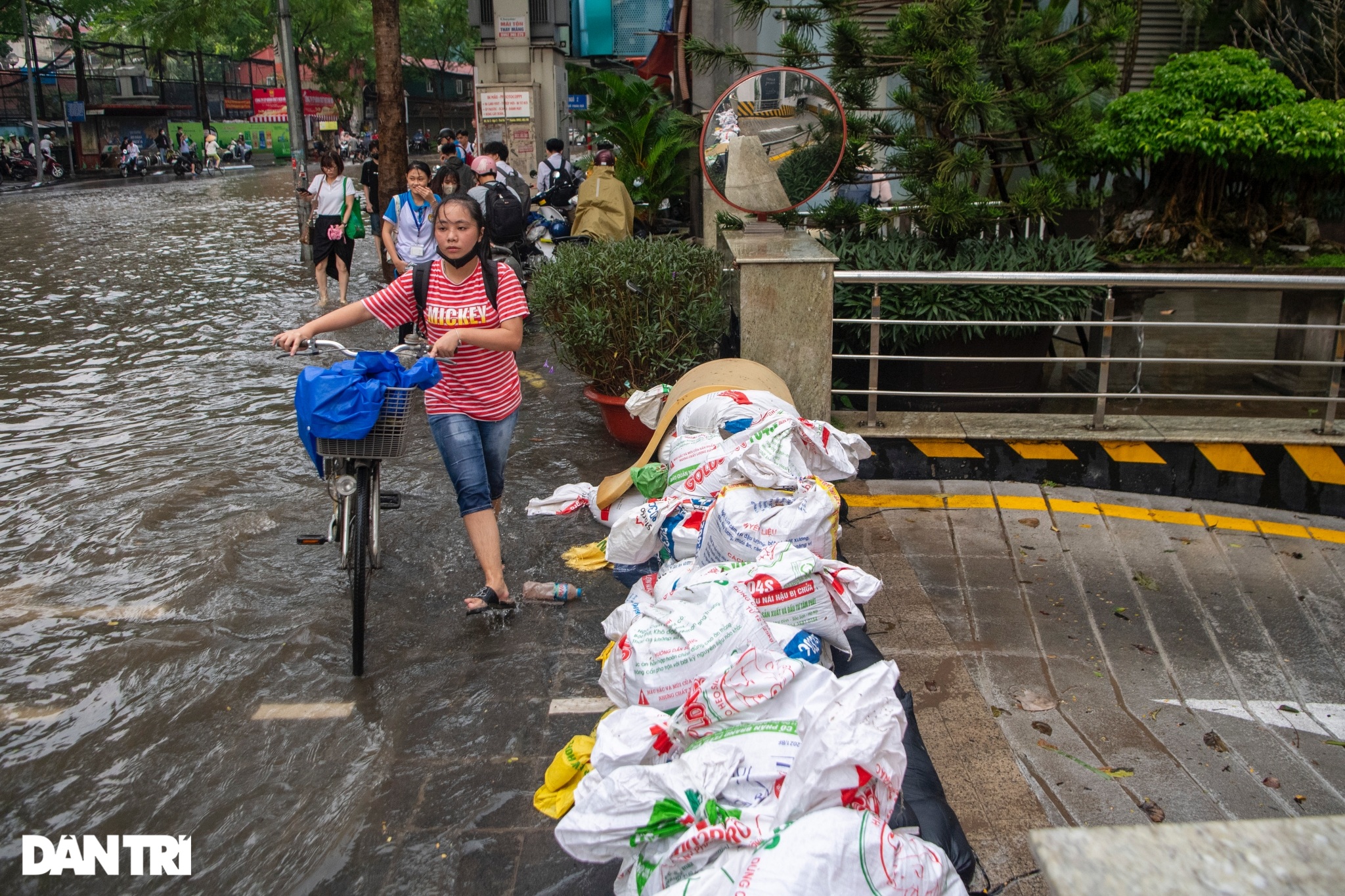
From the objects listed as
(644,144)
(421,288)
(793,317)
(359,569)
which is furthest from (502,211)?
(359,569)

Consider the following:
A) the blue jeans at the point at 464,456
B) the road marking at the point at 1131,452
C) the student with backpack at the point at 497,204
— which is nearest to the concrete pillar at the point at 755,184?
the road marking at the point at 1131,452

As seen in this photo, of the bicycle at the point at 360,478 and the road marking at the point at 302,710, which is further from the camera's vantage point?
the bicycle at the point at 360,478

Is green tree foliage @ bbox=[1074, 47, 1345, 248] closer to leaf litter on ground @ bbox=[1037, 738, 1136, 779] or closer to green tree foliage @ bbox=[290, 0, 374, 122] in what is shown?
leaf litter on ground @ bbox=[1037, 738, 1136, 779]

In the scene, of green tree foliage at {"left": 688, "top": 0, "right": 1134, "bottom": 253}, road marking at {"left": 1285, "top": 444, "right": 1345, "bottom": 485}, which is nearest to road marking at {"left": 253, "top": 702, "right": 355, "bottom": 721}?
green tree foliage at {"left": 688, "top": 0, "right": 1134, "bottom": 253}

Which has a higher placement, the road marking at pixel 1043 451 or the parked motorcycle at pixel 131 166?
the parked motorcycle at pixel 131 166

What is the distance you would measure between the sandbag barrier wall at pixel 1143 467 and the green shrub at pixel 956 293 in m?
1.05

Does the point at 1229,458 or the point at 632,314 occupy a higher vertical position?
the point at 632,314

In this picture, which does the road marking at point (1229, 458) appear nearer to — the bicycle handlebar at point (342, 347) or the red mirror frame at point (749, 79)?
the red mirror frame at point (749, 79)

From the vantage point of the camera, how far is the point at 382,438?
13.6ft

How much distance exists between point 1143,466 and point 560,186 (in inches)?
389

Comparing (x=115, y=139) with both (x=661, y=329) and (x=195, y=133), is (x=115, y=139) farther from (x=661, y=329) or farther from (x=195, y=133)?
(x=661, y=329)

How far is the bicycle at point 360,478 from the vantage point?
13.4 feet

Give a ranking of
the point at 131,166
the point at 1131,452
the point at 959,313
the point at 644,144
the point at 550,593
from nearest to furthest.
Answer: the point at 550,593, the point at 1131,452, the point at 959,313, the point at 644,144, the point at 131,166

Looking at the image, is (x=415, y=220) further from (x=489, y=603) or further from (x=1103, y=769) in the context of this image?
(x=1103, y=769)
